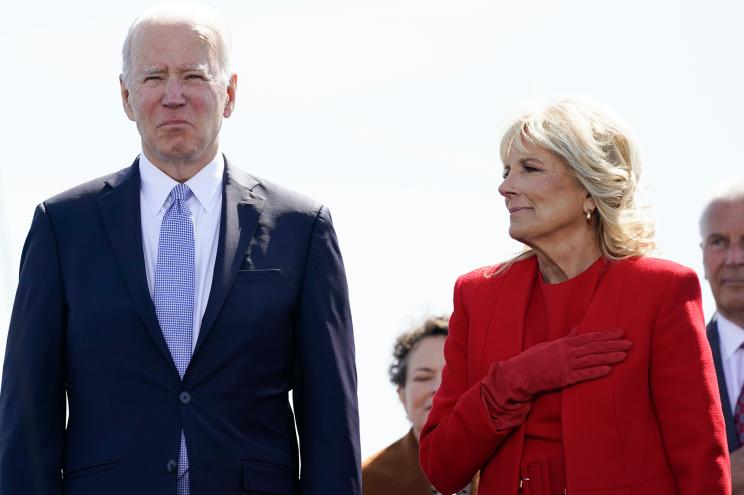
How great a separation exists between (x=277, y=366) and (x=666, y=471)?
1238 mm

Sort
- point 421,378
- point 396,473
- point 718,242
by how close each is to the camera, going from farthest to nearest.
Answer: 1. point 718,242
2. point 421,378
3. point 396,473

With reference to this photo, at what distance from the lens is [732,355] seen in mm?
6105

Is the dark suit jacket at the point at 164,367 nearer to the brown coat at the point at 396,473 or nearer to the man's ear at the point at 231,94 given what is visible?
the man's ear at the point at 231,94

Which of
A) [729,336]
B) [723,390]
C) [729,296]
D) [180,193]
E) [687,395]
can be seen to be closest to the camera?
[687,395]

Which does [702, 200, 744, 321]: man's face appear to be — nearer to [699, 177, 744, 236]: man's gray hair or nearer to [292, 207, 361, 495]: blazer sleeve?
[699, 177, 744, 236]: man's gray hair

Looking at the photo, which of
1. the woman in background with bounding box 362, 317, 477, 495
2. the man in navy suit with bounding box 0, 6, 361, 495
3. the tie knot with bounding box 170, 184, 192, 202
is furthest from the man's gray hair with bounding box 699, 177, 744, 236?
the tie knot with bounding box 170, 184, 192, 202

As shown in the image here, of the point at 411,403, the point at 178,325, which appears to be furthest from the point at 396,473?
the point at 178,325

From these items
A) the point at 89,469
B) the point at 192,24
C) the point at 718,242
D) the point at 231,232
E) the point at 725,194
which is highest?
the point at 192,24

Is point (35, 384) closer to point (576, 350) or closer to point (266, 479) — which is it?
point (266, 479)

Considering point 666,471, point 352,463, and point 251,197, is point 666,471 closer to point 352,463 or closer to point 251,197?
point 352,463

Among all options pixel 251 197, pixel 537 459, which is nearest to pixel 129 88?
pixel 251 197

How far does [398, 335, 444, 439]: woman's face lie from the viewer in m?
6.45

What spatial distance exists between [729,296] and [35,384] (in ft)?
11.1

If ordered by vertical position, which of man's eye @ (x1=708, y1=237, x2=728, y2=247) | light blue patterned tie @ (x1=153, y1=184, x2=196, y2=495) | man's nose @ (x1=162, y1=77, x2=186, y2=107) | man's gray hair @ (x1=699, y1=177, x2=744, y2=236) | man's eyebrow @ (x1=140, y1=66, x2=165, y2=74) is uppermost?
man's eyebrow @ (x1=140, y1=66, x2=165, y2=74)
